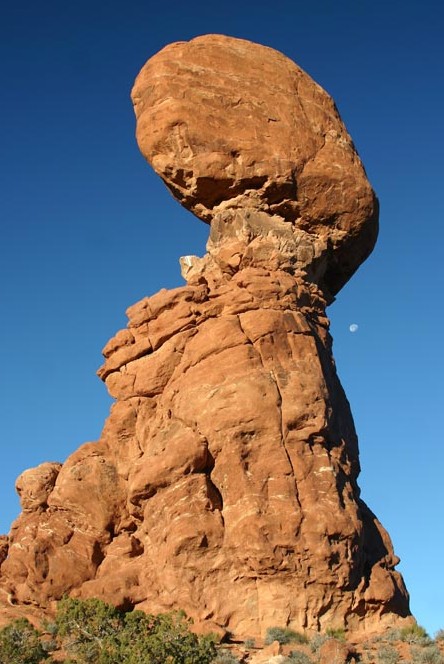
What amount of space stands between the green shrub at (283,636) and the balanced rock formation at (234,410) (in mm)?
356

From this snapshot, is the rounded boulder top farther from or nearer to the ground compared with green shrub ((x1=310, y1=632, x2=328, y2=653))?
farther from the ground

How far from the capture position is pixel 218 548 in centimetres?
3172

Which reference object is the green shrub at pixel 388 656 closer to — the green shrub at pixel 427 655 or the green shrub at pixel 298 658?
the green shrub at pixel 427 655

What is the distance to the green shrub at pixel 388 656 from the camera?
94.2 ft

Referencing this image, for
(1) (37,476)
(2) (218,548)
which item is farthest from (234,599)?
(1) (37,476)

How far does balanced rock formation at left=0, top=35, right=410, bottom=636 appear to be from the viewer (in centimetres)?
3136

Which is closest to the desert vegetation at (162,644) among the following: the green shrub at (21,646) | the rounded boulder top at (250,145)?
the green shrub at (21,646)

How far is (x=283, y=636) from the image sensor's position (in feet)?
97.8

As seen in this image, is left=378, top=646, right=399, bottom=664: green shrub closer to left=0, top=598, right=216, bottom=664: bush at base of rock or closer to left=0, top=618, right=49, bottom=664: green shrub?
left=0, top=598, right=216, bottom=664: bush at base of rock

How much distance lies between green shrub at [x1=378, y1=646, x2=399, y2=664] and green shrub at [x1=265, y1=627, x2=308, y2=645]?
229 cm

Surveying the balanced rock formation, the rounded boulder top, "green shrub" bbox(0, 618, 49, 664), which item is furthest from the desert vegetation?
the rounded boulder top

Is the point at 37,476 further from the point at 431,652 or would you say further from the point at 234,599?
the point at 431,652

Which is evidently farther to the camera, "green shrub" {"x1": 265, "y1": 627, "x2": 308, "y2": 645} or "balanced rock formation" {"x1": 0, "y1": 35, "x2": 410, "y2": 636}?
"balanced rock formation" {"x1": 0, "y1": 35, "x2": 410, "y2": 636}

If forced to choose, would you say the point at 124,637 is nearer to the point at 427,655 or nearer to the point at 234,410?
the point at 234,410
